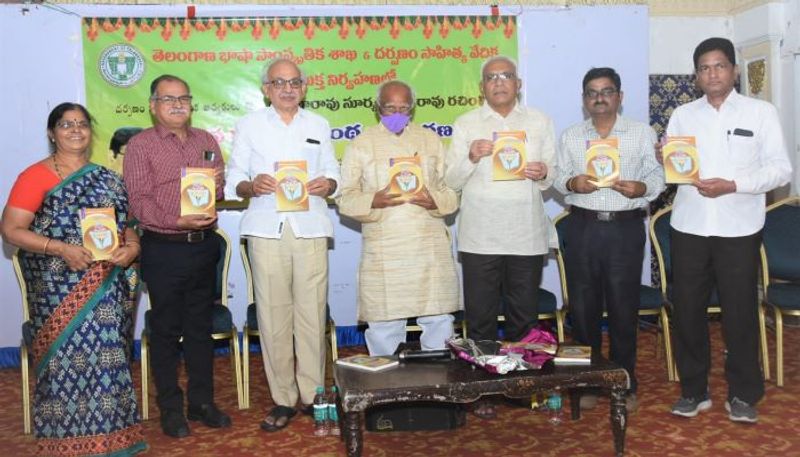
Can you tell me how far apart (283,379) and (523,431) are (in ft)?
4.14

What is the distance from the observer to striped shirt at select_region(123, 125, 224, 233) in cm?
392

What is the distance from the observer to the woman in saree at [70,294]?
3.56 metres

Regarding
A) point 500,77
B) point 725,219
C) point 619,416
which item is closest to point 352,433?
point 619,416

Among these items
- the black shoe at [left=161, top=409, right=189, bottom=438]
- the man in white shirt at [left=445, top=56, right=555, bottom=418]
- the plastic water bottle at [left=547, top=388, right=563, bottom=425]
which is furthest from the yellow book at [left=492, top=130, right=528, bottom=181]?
the black shoe at [left=161, top=409, right=189, bottom=438]

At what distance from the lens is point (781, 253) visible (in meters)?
5.12

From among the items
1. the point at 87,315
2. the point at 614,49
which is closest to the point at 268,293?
the point at 87,315

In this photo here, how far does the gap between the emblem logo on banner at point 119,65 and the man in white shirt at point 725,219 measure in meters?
3.48

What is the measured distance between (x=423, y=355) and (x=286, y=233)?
0.99 m

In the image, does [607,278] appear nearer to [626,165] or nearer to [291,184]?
[626,165]

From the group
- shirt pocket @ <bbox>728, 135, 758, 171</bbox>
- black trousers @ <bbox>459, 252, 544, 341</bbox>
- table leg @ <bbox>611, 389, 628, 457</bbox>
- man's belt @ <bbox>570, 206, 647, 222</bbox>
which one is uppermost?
shirt pocket @ <bbox>728, 135, 758, 171</bbox>

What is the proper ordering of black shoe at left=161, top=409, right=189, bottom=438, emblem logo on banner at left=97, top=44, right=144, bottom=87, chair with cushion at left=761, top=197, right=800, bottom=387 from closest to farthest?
black shoe at left=161, top=409, right=189, bottom=438 → chair with cushion at left=761, top=197, right=800, bottom=387 → emblem logo on banner at left=97, top=44, right=144, bottom=87

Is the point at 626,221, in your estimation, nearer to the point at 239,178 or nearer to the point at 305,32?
the point at 239,178

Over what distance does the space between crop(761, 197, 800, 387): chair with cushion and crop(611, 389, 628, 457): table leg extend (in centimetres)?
175

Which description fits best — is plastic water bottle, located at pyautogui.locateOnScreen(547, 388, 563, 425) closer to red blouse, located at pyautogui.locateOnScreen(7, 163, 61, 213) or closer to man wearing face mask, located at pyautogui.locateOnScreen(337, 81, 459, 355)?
man wearing face mask, located at pyautogui.locateOnScreen(337, 81, 459, 355)
